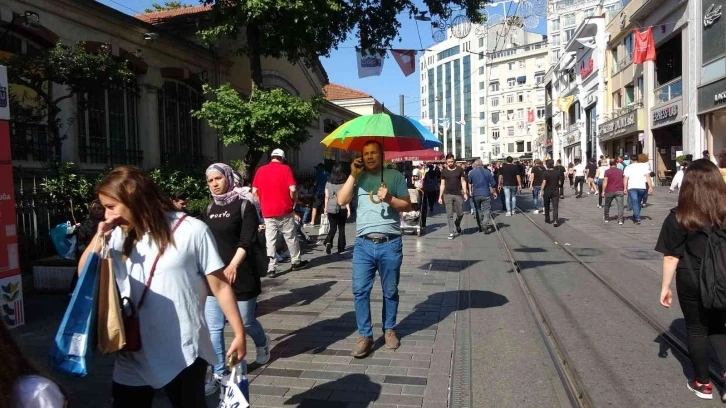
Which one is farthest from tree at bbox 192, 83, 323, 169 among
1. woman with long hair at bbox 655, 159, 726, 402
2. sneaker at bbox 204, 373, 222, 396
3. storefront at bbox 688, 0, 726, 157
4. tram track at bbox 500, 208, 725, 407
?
storefront at bbox 688, 0, 726, 157

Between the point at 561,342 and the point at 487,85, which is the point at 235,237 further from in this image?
the point at 487,85

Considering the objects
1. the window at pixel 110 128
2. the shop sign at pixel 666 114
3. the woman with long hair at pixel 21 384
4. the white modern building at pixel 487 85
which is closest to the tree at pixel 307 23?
the window at pixel 110 128

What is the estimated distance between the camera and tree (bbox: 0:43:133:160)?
8211mm

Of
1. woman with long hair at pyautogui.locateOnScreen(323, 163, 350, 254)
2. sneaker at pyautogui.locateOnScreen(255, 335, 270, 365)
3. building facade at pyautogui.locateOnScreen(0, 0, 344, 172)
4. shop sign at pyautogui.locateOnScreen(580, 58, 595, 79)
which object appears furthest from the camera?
shop sign at pyautogui.locateOnScreen(580, 58, 595, 79)

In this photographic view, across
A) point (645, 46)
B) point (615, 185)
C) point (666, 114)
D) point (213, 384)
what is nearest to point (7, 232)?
point (213, 384)

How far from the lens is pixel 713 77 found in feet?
73.5

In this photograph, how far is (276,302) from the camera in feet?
23.3

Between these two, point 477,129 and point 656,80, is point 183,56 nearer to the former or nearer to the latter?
point 656,80

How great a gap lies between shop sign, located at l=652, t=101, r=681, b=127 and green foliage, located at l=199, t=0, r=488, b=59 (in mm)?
14449

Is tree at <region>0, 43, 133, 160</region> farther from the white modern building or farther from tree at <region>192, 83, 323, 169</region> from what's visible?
the white modern building

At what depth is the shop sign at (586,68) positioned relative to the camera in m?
39.6

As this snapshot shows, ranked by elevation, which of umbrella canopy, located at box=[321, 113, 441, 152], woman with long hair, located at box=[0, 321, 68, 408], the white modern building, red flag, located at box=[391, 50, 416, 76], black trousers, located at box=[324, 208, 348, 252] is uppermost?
the white modern building

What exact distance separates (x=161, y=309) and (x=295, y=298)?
4.77 metres

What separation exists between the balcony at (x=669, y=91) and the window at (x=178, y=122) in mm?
21053
